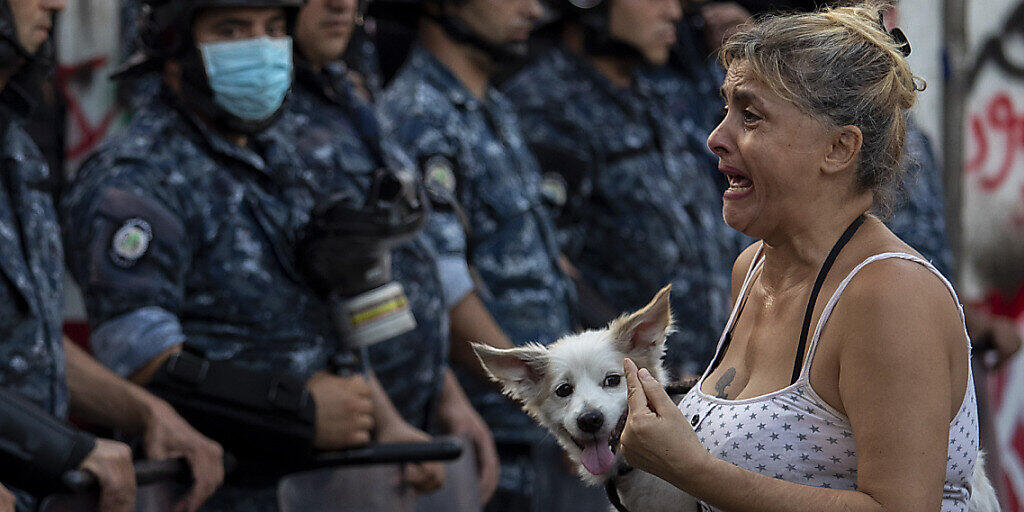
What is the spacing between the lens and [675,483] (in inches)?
101

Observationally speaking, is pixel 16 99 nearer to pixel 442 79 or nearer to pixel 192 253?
pixel 192 253

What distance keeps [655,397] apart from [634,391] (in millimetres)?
49

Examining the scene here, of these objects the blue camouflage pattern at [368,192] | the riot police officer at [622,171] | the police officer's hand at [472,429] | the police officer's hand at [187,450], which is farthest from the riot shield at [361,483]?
the riot police officer at [622,171]

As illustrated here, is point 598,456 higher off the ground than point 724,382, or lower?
lower

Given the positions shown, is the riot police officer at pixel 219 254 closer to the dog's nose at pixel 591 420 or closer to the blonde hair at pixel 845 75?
the dog's nose at pixel 591 420

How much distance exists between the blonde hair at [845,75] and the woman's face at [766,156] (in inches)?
1.2

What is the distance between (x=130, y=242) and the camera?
4.22m

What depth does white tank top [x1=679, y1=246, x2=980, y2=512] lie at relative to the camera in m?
2.58

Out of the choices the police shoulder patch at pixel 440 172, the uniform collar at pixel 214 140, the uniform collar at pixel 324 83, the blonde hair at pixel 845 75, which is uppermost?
the blonde hair at pixel 845 75

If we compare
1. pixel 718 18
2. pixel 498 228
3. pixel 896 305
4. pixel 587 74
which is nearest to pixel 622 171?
pixel 587 74

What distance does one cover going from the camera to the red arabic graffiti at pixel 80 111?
6094mm

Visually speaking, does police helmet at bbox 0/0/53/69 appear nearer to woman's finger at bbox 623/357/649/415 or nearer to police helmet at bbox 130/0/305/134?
police helmet at bbox 130/0/305/134

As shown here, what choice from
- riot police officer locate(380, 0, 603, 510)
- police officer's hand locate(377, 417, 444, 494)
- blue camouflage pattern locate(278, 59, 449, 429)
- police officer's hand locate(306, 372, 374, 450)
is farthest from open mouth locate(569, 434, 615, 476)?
riot police officer locate(380, 0, 603, 510)

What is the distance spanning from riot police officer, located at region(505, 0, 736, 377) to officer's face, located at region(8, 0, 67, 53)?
298cm
